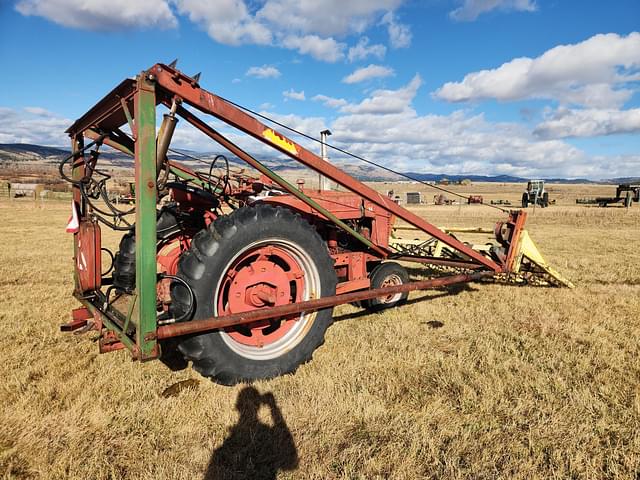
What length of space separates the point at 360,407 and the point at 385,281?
8.77ft

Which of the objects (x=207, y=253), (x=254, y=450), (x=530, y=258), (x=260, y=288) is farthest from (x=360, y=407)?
(x=530, y=258)

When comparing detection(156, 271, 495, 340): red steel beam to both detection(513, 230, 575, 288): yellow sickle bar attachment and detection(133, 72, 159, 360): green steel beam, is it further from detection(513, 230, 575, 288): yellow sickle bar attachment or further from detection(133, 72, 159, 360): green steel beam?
detection(513, 230, 575, 288): yellow sickle bar attachment

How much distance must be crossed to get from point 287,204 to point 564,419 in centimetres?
303

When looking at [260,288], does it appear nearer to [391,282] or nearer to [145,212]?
[145,212]

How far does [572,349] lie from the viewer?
4012 millimetres

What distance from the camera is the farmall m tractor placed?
271cm

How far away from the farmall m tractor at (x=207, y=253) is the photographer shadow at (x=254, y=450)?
489mm

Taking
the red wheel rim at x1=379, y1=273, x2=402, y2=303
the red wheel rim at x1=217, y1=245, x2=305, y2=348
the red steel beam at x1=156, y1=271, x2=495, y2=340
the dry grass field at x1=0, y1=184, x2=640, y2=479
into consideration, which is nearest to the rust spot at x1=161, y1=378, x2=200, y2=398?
the dry grass field at x1=0, y1=184, x2=640, y2=479

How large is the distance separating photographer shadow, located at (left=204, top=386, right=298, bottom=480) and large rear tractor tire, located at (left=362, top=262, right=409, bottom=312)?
8.63 feet

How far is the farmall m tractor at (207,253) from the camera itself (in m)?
2.71

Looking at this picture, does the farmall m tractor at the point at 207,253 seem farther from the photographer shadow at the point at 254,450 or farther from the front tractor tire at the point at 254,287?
the photographer shadow at the point at 254,450

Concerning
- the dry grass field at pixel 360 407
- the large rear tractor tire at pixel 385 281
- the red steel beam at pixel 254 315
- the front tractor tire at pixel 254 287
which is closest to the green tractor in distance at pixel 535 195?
the dry grass field at pixel 360 407

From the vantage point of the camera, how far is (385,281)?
5.47 m

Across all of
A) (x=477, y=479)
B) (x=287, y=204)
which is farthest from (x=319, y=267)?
(x=477, y=479)
